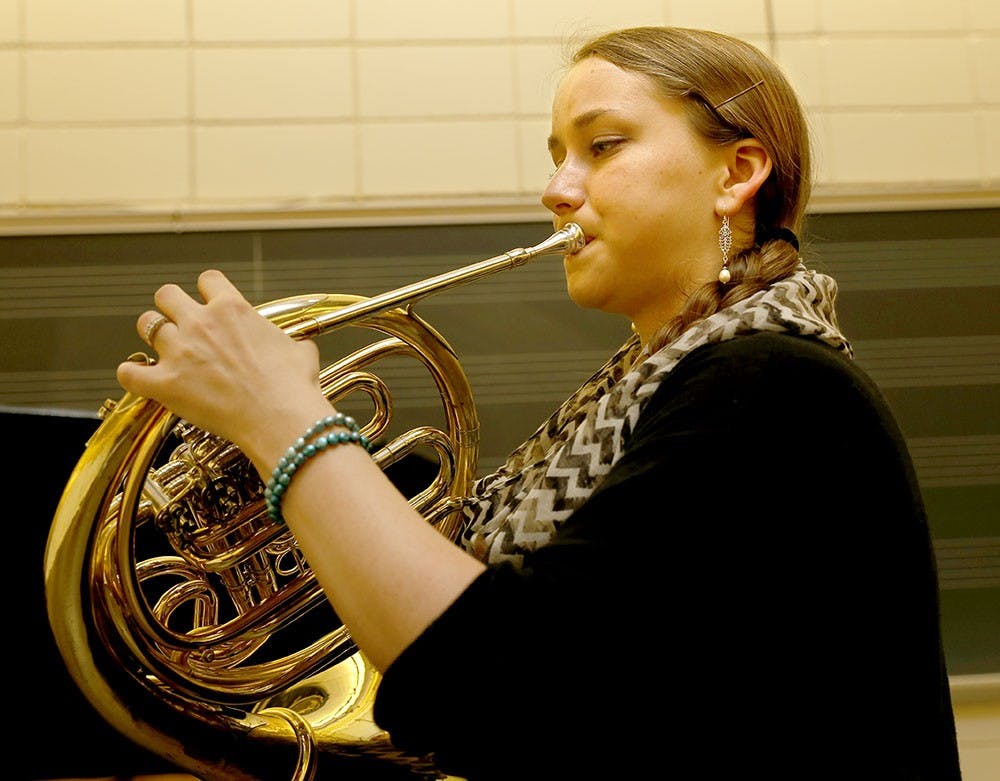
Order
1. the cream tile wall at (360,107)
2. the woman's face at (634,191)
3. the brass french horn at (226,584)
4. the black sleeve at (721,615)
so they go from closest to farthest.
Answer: the black sleeve at (721,615) < the brass french horn at (226,584) < the woman's face at (634,191) < the cream tile wall at (360,107)

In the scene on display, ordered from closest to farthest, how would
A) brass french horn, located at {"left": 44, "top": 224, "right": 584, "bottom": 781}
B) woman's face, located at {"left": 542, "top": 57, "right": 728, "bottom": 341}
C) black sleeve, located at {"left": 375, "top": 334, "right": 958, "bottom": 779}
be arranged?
black sleeve, located at {"left": 375, "top": 334, "right": 958, "bottom": 779} < brass french horn, located at {"left": 44, "top": 224, "right": 584, "bottom": 781} < woman's face, located at {"left": 542, "top": 57, "right": 728, "bottom": 341}

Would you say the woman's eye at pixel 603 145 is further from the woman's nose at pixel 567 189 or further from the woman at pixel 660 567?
the woman at pixel 660 567

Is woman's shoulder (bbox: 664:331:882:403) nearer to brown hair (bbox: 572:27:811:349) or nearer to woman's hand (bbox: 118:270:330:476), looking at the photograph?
brown hair (bbox: 572:27:811:349)

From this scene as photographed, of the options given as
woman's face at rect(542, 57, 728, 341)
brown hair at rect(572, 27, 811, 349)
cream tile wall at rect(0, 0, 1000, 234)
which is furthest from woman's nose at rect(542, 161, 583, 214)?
cream tile wall at rect(0, 0, 1000, 234)

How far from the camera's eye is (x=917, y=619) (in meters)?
0.73

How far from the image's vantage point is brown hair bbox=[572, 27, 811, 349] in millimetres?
930

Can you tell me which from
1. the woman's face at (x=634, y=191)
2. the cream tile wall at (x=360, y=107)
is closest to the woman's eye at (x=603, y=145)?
the woman's face at (x=634, y=191)

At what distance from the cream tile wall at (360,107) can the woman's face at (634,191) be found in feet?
2.40

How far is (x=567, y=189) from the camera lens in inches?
37.1

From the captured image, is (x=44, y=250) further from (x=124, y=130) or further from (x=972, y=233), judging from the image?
(x=972, y=233)

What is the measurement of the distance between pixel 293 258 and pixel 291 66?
336 millimetres

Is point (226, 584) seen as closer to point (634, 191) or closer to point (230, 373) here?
point (230, 373)

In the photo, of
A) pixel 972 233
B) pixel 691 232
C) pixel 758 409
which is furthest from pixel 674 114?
pixel 972 233

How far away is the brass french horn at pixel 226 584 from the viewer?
76 cm
